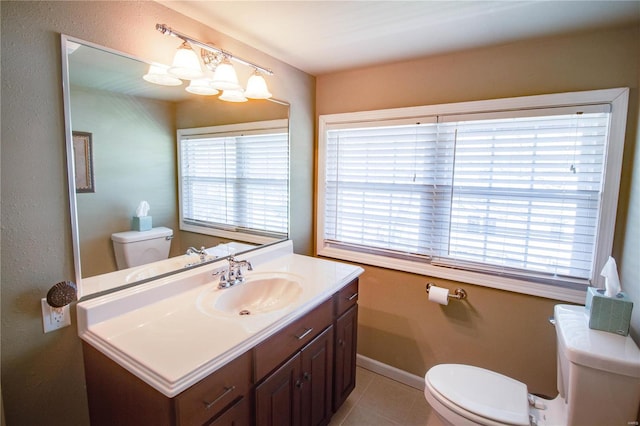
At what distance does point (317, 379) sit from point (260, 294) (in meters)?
0.52

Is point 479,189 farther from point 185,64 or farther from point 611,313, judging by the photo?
point 185,64

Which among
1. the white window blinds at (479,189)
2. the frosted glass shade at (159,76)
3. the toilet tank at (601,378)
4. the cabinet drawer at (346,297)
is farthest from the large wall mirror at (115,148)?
the toilet tank at (601,378)

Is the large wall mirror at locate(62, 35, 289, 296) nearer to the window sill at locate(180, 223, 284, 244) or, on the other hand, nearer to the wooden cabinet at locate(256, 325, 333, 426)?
the window sill at locate(180, 223, 284, 244)

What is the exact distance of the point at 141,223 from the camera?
56.5 inches

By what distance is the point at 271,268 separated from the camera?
1.90 m

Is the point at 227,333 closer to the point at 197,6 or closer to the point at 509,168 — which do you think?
the point at 197,6

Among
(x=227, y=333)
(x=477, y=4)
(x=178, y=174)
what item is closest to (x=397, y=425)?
(x=227, y=333)

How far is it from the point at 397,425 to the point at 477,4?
226 cm

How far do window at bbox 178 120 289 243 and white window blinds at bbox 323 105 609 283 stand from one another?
0.47 metres

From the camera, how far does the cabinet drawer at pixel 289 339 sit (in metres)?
1.19

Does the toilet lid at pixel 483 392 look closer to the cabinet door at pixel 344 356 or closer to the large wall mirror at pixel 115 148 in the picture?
the cabinet door at pixel 344 356

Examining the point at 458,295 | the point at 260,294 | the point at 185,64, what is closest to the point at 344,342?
the point at 260,294

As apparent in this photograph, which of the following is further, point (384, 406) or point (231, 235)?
point (384, 406)

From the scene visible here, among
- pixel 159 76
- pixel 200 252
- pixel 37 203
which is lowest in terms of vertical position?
pixel 200 252
